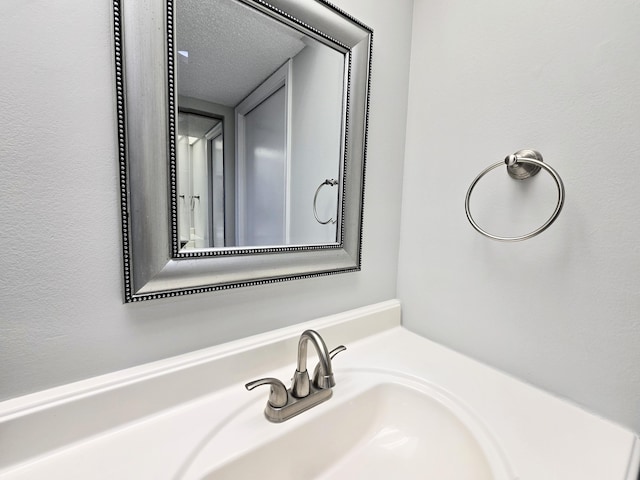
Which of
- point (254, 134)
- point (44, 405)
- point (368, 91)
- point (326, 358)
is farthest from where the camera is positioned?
point (368, 91)

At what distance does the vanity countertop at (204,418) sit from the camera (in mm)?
453

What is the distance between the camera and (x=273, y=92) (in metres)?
0.74

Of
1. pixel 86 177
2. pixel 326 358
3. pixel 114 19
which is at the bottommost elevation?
pixel 326 358

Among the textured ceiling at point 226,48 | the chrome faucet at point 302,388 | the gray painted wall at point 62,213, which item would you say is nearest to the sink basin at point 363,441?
the chrome faucet at point 302,388

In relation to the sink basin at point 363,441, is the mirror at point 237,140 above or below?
above

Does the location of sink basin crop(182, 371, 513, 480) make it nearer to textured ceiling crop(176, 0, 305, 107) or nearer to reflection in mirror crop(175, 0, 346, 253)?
reflection in mirror crop(175, 0, 346, 253)

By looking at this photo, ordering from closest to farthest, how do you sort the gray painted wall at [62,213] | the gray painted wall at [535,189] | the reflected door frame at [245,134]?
the gray painted wall at [62,213], the gray painted wall at [535,189], the reflected door frame at [245,134]

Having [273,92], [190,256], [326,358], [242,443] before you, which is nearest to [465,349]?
[326,358]

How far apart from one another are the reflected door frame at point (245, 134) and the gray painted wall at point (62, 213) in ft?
0.81

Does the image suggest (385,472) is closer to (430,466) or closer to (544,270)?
(430,466)

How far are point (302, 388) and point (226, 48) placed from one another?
0.80 metres

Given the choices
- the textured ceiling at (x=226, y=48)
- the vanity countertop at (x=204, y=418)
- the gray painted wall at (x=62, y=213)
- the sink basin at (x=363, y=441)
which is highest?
the textured ceiling at (x=226, y=48)

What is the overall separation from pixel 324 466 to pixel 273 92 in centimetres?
93

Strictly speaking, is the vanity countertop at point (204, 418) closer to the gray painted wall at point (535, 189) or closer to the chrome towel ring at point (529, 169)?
the gray painted wall at point (535, 189)
